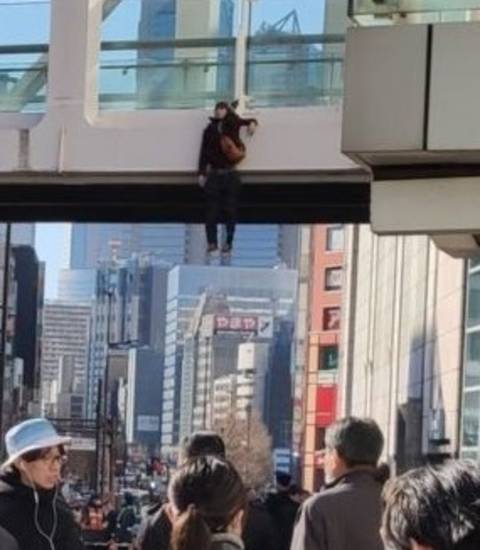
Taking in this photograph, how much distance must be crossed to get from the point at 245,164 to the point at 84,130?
1.76 metres

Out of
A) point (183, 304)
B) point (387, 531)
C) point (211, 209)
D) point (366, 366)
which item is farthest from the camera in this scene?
point (183, 304)

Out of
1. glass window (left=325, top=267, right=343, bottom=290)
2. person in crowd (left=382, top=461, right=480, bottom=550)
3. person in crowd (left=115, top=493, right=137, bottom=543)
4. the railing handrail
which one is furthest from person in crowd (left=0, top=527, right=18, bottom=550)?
glass window (left=325, top=267, right=343, bottom=290)

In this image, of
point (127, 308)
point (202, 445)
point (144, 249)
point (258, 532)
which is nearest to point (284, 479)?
point (258, 532)

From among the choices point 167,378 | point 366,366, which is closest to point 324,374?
point 167,378

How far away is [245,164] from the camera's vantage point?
13.9m

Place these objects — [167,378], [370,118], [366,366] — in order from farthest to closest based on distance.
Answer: [167,378] → [366,366] → [370,118]

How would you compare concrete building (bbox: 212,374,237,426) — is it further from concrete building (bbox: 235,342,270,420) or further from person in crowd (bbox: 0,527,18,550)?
person in crowd (bbox: 0,527,18,550)

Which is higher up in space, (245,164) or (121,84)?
(121,84)

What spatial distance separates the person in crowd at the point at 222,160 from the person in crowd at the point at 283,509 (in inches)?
173

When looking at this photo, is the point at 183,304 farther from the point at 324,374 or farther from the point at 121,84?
the point at 121,84

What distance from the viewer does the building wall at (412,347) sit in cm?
1642

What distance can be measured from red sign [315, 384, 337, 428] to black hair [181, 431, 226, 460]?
78128 mm

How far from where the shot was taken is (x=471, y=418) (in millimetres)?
14781

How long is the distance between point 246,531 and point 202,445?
1.71 meters
